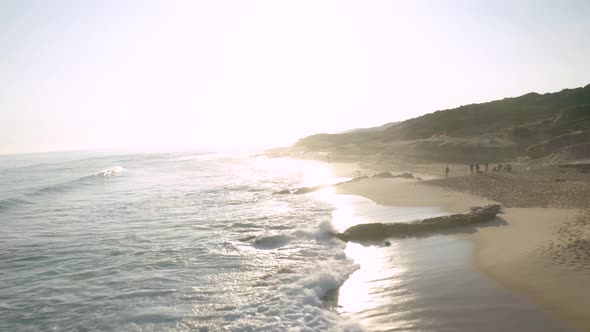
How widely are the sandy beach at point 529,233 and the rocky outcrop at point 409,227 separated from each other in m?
0.56

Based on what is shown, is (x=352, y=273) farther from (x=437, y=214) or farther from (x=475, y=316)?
(x=437, y=214)

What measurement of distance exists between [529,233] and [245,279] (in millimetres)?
10352

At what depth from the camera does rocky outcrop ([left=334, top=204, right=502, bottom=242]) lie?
14773mm

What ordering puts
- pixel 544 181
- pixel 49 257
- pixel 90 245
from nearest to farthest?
pixel 49 257 < pixel 90 245 < pixel 544 181

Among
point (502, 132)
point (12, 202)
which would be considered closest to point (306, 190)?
point (12, 202)

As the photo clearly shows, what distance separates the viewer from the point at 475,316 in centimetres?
781

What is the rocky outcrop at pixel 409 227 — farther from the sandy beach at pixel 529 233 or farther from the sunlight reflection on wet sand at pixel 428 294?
the sunlight reflection on wet sand at pixel 428 294

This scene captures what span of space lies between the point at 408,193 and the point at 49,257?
19912 millimetres

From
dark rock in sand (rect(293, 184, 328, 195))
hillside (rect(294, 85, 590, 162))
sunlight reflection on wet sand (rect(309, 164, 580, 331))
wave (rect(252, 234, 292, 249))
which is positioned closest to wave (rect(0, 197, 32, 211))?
dark rock in sand (rect(293, 184, 328, 195))

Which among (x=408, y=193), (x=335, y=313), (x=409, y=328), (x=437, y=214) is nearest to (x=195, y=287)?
(x=335, y=313)

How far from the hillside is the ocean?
87.0 ft

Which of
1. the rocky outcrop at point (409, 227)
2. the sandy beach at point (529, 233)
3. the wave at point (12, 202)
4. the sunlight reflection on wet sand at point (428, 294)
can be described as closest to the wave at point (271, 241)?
the rocky outcrop at point (409, 227)

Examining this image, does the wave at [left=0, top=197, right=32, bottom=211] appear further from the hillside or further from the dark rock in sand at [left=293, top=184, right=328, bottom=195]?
the hillside

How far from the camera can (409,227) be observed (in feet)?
49.0
